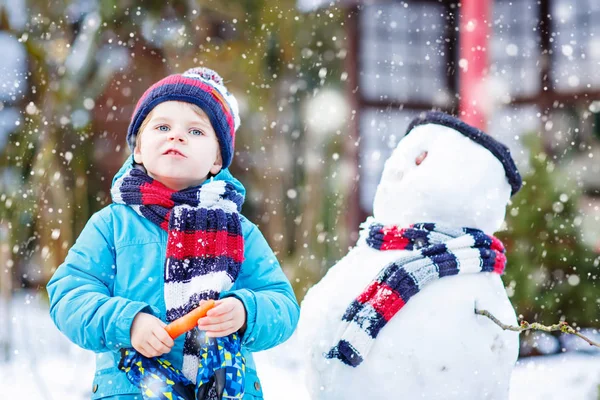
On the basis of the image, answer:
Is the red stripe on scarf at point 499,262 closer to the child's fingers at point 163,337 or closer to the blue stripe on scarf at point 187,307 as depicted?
the blue stripe on scarf at point 187,307

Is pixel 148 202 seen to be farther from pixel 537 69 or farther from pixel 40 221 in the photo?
pixel 537 69

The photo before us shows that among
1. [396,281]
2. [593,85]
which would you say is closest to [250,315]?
[396,281]

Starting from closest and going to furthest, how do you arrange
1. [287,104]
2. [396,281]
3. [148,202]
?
[148,202], [396,281], [287,104]

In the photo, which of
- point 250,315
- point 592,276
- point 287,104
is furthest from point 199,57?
point 250,315

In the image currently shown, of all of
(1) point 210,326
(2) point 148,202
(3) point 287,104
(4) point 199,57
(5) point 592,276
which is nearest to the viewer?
(1) point 210,326

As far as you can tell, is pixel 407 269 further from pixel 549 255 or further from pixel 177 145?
pixel 549 255

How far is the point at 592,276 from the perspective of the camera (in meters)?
3.87

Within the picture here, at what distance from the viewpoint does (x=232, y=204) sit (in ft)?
5.34

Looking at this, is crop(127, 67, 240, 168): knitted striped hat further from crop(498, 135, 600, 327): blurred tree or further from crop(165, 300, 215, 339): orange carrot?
crop(498, 135, 600, 327): blurred tree

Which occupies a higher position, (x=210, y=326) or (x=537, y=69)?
(x=537, y=69)

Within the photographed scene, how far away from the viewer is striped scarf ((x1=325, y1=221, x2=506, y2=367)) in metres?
1.88

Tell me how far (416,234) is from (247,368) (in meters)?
0.68

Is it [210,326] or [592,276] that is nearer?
[210,326]

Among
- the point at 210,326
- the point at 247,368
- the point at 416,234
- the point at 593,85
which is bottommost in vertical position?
the point at 247,368
